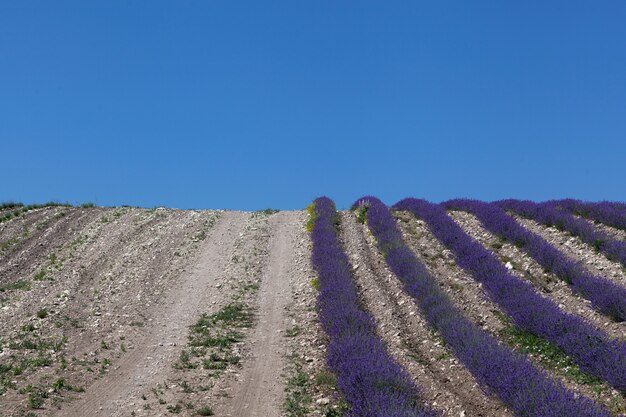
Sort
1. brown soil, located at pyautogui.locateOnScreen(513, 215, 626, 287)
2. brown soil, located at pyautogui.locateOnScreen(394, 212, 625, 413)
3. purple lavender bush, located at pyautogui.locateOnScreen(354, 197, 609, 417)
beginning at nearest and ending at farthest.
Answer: purple lavender bush, located at pyautogui.locateOnScreen(354, 197, 609, 417) < brown soil, located at pyautogui.locateOnScreen(394, 212, 625, 413) < brown soil, located at pyautogui.locateOnScreen(513, 215, 626, 287)

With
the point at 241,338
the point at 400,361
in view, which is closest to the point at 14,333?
the point at 241,338

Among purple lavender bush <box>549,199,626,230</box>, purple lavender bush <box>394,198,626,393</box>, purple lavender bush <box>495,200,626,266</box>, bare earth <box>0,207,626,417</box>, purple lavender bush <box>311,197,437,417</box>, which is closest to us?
purple lavender bush <box>311,197,437,417</box>

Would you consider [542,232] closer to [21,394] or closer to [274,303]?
[274,303]

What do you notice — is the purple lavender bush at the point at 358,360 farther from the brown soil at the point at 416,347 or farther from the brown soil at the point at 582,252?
the brown soil at the point at 582,252

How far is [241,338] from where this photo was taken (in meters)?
14.7

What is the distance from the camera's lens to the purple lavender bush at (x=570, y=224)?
17672 mm

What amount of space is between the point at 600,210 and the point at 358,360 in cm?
1625

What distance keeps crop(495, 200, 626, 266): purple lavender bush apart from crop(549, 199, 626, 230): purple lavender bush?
64cm

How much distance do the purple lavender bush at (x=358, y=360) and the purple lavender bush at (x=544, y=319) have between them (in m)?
3.11

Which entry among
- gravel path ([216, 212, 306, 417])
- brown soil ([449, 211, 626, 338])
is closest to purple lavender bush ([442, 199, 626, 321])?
brown soil ([449, 211, 626, 338])

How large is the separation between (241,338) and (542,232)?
12.5 m

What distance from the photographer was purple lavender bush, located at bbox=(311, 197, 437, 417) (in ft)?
28.8

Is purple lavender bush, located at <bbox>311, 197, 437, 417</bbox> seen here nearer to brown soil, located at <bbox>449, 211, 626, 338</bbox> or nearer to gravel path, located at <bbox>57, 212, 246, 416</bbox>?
gravel path, located at <bbox>57, 212, 246, 416</bbox>

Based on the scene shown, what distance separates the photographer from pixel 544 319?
1241cm
